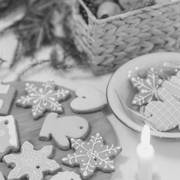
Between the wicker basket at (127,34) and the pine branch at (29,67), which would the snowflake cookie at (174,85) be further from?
the pine branch at (29,67)

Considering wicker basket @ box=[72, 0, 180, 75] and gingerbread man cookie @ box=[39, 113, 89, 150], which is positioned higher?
wicker basket @ box=[72, 0, 180, 75]

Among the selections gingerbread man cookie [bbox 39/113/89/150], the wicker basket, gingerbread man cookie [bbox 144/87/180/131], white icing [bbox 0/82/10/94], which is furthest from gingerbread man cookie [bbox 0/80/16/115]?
gingerbread man cookie [bbox 144/87/180/131]

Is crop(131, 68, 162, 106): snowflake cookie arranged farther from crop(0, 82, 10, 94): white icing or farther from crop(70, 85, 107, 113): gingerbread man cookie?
crop(0, 82, 10, 94): white icing

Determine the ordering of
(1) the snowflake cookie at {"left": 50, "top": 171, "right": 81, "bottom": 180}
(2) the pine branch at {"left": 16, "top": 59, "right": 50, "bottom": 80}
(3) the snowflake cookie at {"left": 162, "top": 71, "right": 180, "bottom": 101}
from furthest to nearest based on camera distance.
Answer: (2) the pine branch at {"left": 16, "top": 59, "right": 50, "bottom": 80}, (3) the snowflake cookie at {"left": 162, "top": 71, "right": 180, "bottom": 101}, (1) the snowflake cookie at {"left": 50, "top": 171, "right": 81, "bottom": 180}

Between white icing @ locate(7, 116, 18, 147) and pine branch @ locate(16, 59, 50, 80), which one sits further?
pine branch @ locate(16, 59, 50, 80)

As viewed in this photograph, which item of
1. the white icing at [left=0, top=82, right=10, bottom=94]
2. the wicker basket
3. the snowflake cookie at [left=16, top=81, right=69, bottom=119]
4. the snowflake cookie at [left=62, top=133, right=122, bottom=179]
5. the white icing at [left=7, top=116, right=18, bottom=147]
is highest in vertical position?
the wicker basket

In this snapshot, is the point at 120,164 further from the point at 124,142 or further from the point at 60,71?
the point at 60,71
